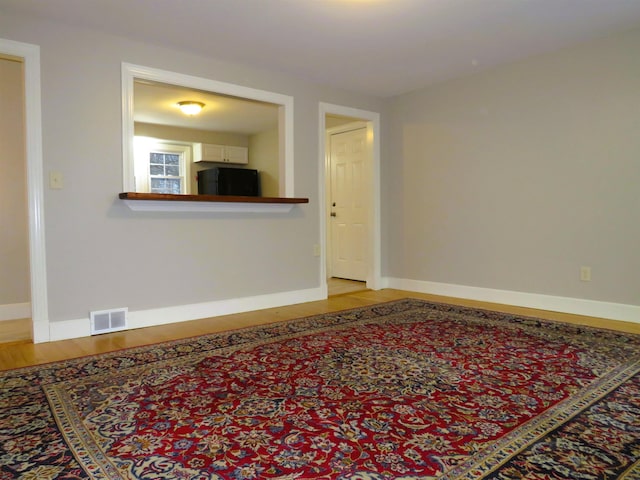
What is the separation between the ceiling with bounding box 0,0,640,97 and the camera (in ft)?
9.07

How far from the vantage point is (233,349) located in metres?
2.67

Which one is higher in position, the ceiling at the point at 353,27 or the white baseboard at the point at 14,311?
the ceiling at the point at 353,27

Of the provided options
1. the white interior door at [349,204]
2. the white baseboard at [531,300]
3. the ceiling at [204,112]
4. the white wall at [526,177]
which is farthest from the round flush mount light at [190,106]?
the white baseboard at [531,300]

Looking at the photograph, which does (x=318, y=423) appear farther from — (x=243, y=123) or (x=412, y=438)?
(x=243, y=123)

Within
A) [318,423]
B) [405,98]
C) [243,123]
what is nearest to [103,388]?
[318,423]

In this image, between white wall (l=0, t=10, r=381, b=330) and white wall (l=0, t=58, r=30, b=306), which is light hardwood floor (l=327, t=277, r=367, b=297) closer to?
white wall (l=0, t=10, r=381, b=330)

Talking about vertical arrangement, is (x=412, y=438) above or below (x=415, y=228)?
below

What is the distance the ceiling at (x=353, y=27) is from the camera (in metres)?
2.76

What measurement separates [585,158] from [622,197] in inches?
16.3

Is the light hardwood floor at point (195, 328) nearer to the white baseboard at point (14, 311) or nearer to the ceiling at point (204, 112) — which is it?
the white baseboard at point (14, 311)

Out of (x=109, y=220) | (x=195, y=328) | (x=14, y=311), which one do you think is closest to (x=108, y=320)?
(x=195, y=328)

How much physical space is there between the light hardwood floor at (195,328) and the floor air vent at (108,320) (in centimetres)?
6

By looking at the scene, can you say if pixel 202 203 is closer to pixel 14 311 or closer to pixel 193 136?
pixel 14 311

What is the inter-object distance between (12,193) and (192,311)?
206 cm
